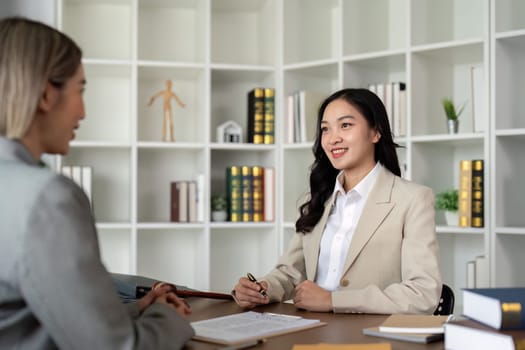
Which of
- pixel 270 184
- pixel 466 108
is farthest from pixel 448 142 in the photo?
pixel 270 184

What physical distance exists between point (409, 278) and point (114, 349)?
4.01 feet

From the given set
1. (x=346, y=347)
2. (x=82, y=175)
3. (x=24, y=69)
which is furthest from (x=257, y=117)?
(x=24, y=69)

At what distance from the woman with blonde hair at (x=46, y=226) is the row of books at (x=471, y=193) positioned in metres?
2.32

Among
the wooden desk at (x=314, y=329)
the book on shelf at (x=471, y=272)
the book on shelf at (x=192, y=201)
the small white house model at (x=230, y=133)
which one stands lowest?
the book on shelf at (x=471, y=272)

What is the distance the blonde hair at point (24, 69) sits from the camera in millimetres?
1173

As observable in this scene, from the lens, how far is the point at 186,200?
399 centimetres

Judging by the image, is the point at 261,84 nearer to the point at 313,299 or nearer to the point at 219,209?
the point at 219,209

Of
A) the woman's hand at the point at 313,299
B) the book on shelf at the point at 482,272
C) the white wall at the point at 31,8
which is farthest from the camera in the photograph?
the white wall at the point at 31,8

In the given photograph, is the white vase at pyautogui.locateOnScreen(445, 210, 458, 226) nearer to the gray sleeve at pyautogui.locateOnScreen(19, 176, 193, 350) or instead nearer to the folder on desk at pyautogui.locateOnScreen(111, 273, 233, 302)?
the folder on desk at pyautogui.locateOnScreen(111, 273, 233, 302)

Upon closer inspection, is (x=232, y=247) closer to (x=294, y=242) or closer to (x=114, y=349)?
(x=294, y=242)

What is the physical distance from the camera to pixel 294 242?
2572 millimetres

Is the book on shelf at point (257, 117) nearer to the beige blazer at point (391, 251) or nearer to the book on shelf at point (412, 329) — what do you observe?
the beige blazer at point (391, 251)

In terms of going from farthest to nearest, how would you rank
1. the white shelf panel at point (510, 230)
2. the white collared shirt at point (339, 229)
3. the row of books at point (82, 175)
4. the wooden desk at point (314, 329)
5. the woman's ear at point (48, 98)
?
the row of books at point (82, 175) < the white shelf panel at point (510, 230) < the white collared shirt at point (339, 229) < the wooden desk at point (314, 329) < the woman's ear at point (48, 98)

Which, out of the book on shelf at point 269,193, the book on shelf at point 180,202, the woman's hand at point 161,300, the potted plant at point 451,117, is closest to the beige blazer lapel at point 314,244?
the woman's hand at point 161,300
